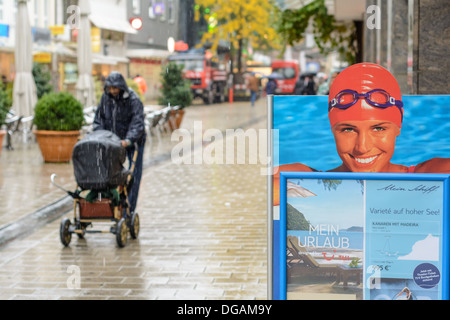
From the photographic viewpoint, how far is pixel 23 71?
715 inches

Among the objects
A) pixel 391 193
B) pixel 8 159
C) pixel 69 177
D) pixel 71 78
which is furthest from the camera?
pixel 71 78

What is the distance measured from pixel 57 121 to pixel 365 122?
11.6 m

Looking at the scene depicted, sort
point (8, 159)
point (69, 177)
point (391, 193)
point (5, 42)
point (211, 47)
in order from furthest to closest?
1. point (211, 47)
2. point (5, 42)
3. point (8, 159)
4. point (69, 177)
5. point (391, 193)

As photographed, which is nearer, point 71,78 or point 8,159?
point 8,159

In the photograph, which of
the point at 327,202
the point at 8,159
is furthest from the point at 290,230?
the point at 8,159

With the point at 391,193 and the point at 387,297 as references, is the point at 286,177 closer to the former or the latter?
the point at 391,193

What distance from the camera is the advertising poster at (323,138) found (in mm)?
3119

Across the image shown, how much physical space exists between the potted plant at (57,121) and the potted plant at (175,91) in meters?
8.61

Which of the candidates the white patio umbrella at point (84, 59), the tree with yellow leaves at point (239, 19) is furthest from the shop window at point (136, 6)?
the white patio umbrella at point (84, 59)

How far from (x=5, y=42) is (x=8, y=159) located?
17484mm

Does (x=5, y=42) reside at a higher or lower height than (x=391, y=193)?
higher

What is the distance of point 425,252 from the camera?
3109mm

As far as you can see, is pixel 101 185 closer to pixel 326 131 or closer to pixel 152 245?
pixel 152 245

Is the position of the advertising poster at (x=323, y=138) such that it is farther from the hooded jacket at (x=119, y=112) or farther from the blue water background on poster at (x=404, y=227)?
the hooded jacket at (x=119, y=112)
